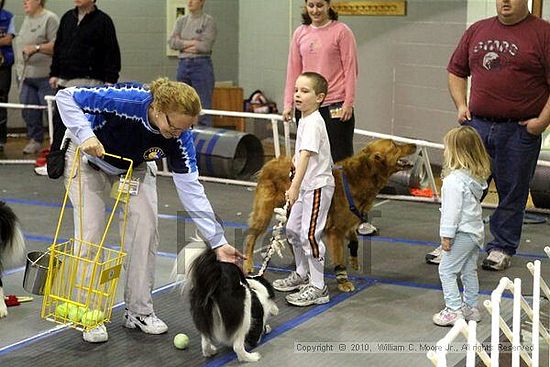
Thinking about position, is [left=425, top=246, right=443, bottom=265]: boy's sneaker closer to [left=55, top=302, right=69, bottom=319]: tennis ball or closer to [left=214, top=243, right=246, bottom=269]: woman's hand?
[left=214, top=243, right=246, bottom=269]: woman's hand

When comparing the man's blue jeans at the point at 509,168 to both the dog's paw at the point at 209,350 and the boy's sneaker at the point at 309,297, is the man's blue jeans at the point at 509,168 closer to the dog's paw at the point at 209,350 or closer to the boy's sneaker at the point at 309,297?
the boy's sneaker at the point at 309,297

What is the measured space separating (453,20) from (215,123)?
3.29 m

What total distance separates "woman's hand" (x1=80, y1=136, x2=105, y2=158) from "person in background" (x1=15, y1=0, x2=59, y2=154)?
19.0ft

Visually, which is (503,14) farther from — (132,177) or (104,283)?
(104,283)

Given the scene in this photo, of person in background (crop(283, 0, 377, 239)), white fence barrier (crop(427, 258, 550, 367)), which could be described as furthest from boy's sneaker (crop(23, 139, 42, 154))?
white fence barrier (crop(427, 258, 550, 367))

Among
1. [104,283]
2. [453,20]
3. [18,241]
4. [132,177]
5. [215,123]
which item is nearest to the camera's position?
[104,283]

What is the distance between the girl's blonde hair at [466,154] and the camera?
455 centimetres

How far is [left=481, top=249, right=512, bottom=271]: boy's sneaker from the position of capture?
5617mm

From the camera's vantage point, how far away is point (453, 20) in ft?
30.0

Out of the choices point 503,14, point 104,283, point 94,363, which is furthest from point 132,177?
point 503,14

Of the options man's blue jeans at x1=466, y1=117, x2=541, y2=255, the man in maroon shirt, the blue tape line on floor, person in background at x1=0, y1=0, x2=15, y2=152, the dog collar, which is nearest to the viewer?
the blue tape line on floor

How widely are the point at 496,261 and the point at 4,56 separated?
635 cm

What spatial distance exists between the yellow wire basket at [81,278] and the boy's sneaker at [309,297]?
1.12 m

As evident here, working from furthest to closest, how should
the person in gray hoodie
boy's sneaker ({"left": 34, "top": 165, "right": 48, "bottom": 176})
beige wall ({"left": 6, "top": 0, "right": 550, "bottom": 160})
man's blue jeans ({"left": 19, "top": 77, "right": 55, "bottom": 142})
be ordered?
man's blue jeans ({"left": 19, "top": 77, "right": 55, "bottom": 142})
beige wall ({"left": 6, "top": 0, "right": 550, "bottom": 160})
boy's sneaker ({"left": 34, "top": 165, "right": 48, "bottom": 176})
the person in gray hoodie
